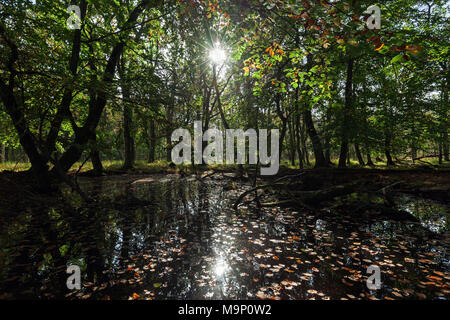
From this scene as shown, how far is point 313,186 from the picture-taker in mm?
11789

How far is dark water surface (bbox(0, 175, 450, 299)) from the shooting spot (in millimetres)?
3213

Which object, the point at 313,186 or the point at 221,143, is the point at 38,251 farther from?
the point at 221,143

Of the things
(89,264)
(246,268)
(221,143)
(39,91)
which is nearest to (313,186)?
(246,268)

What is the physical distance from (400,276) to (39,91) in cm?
1025

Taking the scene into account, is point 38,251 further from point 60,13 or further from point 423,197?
point 423,197

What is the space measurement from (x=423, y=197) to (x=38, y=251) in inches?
614

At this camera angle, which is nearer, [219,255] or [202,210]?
[219,255]

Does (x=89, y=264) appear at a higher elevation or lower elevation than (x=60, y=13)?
lower

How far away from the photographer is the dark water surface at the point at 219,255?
10.5ft

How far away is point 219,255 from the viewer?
176 inches

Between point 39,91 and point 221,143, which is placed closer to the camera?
point 39,91
